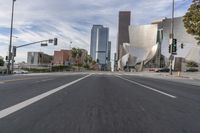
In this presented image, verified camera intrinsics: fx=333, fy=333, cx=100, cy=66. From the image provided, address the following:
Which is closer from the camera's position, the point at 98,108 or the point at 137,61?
the point at 98,108

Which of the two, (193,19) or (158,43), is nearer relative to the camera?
(193,19)

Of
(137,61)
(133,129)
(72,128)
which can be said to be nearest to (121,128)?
(133,129)

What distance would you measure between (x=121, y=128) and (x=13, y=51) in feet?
186

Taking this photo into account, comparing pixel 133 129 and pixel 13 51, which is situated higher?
pixel 13 51

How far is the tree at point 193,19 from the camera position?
1644 inches

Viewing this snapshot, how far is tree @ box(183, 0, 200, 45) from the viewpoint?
41750mm

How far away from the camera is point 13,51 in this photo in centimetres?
6091

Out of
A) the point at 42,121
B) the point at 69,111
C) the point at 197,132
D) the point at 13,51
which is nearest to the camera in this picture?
the point at 197,132

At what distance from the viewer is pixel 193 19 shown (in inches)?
1662

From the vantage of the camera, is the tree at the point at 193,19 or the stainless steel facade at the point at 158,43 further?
the stainless steel facade at the point at 158,43

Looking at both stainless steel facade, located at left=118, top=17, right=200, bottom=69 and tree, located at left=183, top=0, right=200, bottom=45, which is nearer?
tree, located at left=183, top=0, right=200, bottom=45

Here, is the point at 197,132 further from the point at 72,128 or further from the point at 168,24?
the point at 168,24

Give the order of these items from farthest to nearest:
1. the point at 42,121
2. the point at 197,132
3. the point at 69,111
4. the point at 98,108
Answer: the point at 98,108
the point at 69,111
the point at 42,121
the point at 197,132

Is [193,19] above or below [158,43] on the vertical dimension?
below
